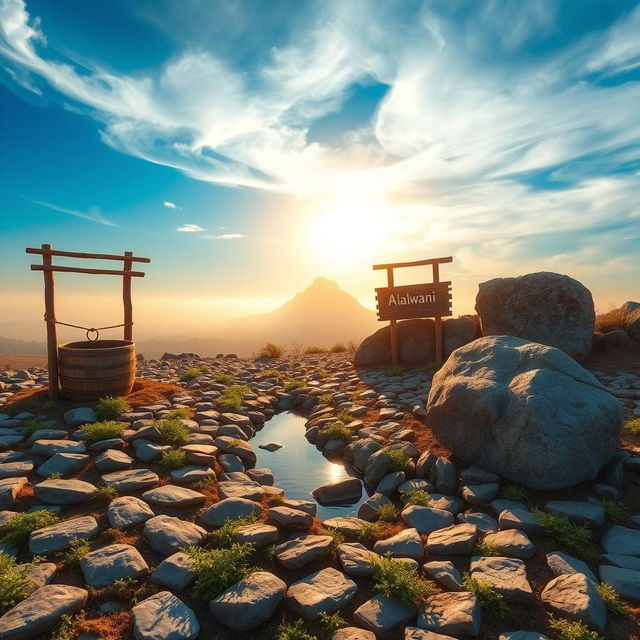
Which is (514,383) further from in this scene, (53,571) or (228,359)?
(228,359)

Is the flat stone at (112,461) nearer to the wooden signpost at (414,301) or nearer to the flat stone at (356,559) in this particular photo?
the flat stone at (356,559)

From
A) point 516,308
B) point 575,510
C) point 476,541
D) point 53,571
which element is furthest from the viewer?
point 516,308

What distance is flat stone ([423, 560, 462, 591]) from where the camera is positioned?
3379mm

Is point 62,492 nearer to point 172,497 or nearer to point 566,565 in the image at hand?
point 172,497

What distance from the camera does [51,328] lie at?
26.3ft

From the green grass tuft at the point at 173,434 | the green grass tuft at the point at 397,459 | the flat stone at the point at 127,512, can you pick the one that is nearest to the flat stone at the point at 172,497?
the flat stone at the point at 127,512

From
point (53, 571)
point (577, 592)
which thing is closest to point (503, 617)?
point (577, 592)

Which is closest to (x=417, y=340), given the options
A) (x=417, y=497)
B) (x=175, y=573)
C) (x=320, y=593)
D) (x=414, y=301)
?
(x=414, y=301)

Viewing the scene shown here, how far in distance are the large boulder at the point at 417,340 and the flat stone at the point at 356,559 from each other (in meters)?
8.50

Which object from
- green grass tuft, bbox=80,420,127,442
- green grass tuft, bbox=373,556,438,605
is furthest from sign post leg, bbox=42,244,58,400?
green grass tuft, bbox=373,556,438,605

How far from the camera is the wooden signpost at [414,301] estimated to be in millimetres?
11703

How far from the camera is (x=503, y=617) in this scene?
304cm

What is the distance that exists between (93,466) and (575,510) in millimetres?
5728

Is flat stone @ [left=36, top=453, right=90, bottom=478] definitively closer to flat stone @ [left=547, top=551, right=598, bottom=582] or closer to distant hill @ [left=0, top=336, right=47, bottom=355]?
flat stone @ [left=547, top=551, right=598, bottom=582]
